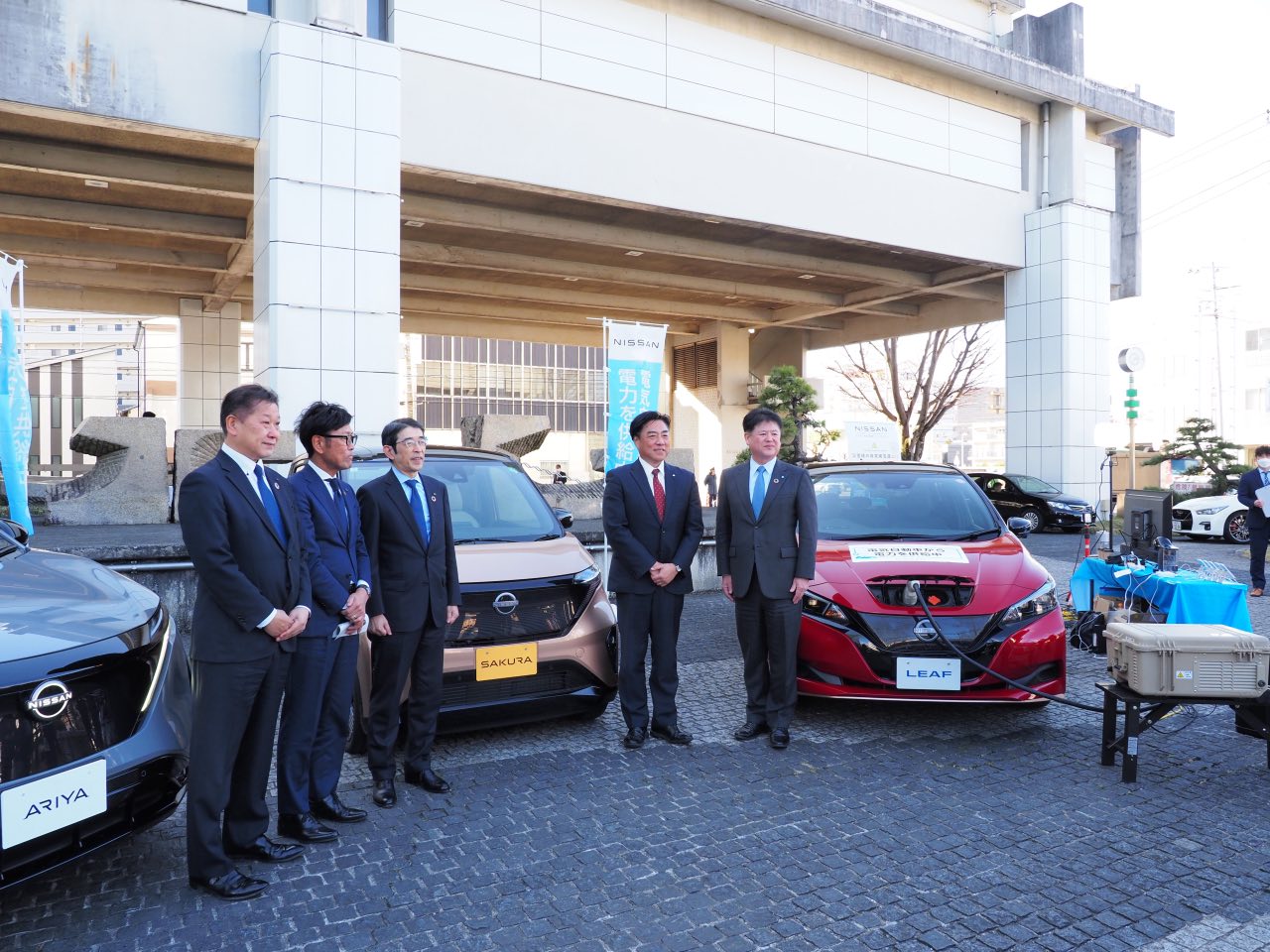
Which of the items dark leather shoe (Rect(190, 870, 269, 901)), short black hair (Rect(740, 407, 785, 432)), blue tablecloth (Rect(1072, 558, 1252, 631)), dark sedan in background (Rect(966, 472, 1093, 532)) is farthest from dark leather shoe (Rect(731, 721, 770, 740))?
dark sedan in background (Rect(966, 472, 1093, 532))

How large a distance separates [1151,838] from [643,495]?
2.82 metres

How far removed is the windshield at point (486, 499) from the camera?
523cm

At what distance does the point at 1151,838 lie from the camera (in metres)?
3.63

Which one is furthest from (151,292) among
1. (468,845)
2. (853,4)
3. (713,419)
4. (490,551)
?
(468,845)

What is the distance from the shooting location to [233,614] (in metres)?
3.05

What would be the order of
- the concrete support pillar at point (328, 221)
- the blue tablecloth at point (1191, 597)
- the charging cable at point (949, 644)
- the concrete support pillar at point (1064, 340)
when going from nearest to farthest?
the charging cable at point (949, 644) < the blue tablecloth at point (1191, 597) < the concrete support pillar at point (328, 221) < the concrete support pillar at point (1064, 340)

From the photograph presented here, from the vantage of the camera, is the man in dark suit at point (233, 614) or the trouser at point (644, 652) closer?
the man in dark suit at point (233, 614)

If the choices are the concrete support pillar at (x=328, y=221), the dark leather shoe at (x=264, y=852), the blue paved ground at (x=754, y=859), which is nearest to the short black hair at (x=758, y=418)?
the blue paved ground at (x=754, y=859)

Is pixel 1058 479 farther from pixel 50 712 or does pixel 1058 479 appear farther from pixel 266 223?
pixel 50 712

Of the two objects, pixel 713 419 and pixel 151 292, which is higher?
pixel 151 292

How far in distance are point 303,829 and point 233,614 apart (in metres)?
1.08

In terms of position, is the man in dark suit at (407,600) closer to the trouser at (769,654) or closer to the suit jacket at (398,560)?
the suit jacket at (398,560)

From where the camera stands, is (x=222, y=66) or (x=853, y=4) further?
(x=853, y=4)

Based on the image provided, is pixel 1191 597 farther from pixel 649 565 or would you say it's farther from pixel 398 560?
pixel 398 560
